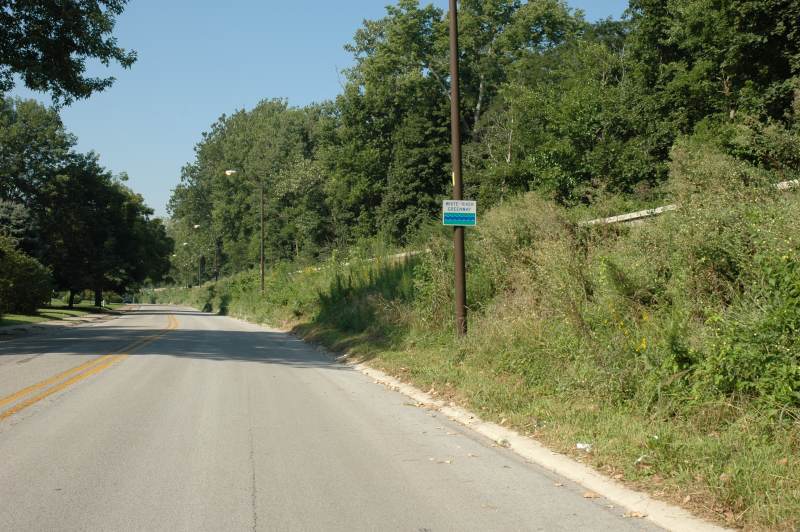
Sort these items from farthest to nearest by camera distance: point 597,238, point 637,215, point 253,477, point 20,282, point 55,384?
point 20,282
point 597,238
point 637,215
point 55,384
point 253,477

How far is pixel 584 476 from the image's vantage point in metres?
6.94

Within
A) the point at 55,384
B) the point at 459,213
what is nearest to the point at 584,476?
the point at 459,213

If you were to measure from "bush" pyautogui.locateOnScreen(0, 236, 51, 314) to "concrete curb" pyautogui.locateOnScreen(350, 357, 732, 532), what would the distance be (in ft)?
117

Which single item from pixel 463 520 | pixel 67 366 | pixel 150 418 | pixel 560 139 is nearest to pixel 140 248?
pixel 560 139

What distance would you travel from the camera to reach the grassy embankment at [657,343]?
6520mm

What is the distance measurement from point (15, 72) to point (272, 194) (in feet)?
210

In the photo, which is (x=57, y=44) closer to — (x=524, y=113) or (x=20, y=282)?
(x=20, y=282)

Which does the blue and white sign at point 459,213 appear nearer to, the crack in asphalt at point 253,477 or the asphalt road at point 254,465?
the asphalt road at point 254,465

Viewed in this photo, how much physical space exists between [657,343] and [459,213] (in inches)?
250

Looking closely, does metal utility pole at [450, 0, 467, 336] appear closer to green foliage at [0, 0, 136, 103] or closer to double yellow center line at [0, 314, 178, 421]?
double yellow center line at [0, 314, 178, 421]

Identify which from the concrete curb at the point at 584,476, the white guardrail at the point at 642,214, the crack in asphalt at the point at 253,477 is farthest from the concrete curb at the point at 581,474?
the white guardrail at the point at 642,214

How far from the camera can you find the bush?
129ft

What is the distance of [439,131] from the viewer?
55969 mm

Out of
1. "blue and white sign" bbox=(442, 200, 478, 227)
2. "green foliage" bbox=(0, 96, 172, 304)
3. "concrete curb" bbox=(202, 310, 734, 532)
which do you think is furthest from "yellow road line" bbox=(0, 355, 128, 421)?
"green foliage" bbox=(0, 96, 172, 304)
